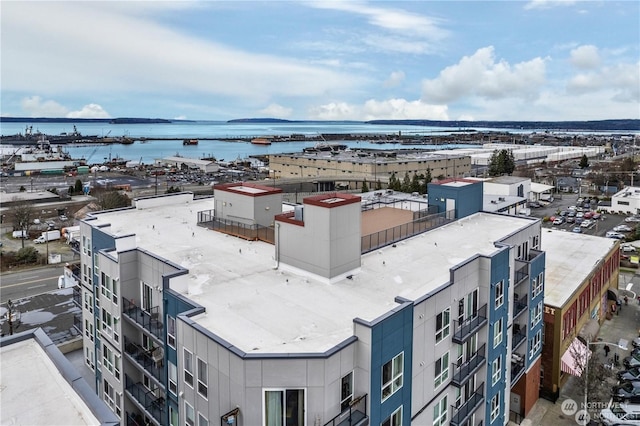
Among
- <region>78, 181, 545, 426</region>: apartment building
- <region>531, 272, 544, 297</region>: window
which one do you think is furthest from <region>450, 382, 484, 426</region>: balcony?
<region>531, 272, 544, 297</region>: window

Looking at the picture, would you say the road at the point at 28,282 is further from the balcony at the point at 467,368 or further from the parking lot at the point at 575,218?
the parking lot at the point at 575,218

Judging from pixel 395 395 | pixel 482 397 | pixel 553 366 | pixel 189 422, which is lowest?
pixel 553 366

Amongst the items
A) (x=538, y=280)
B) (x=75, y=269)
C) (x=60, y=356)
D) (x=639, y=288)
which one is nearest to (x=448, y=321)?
(x=538, y=280)

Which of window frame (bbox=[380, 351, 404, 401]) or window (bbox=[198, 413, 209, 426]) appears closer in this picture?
window (bbox=[198, 413, 209, 426])

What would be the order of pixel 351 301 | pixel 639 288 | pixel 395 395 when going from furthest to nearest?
pixel 639 288 → pixel 351 301 → pixel 395 395

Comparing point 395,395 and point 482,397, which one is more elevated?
point 395,395

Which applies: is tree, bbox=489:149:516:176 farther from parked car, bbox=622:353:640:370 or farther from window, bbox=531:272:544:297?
window, bbox=531:272:544:297

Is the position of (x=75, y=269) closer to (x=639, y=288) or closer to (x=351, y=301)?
(x=351, y=301)
